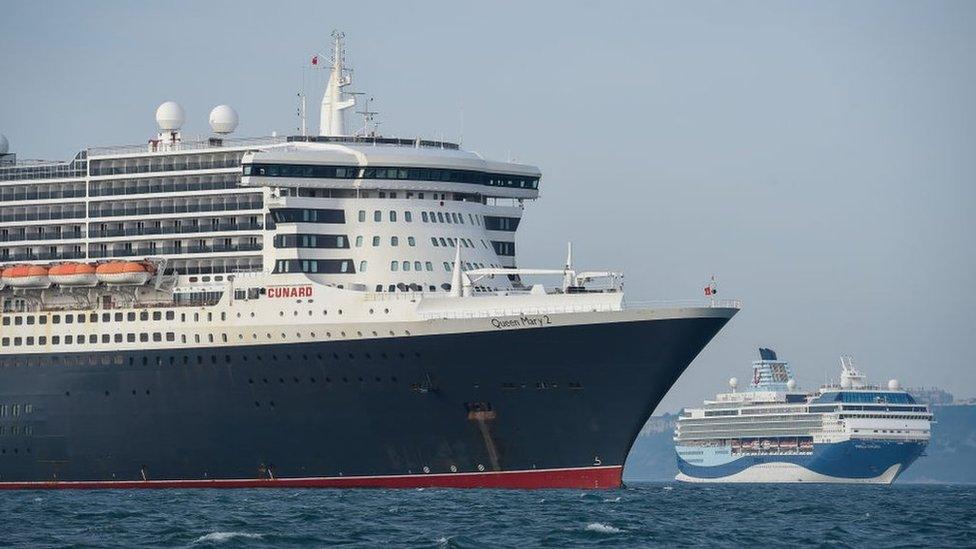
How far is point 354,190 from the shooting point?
7575 centimetres

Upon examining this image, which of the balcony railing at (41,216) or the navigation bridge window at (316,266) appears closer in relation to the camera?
the navigation bridge window at (316,266)

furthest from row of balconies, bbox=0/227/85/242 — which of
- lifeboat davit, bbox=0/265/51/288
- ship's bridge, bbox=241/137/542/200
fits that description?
ship's bridge, bbox=241/137/542/200

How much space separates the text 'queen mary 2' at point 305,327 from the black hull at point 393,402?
0.28 ft

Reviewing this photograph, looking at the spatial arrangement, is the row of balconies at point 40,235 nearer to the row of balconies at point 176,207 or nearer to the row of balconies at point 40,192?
the row of balconies at point 176,207

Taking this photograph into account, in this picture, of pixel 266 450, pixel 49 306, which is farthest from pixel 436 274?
pixel 49 306

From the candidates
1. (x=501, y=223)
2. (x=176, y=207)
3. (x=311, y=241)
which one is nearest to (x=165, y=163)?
(x=176, y=207)

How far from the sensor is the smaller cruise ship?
156 m

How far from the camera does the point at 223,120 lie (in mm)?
80188

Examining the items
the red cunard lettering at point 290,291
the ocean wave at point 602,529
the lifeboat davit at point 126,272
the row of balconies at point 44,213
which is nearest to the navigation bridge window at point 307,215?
the red cunard lettering at point 290,291

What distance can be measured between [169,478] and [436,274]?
1391 cm

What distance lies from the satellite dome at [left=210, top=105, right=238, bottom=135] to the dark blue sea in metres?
16.1

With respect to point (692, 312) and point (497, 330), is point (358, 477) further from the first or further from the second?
point (692, 312)

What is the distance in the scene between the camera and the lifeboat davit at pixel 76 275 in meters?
77.9

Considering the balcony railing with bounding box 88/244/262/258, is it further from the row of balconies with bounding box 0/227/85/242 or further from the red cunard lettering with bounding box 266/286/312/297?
the red cunard lettering with bounding box 266/286/312/297
